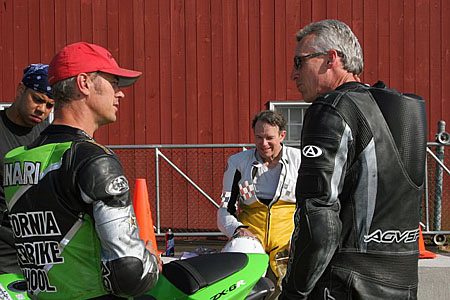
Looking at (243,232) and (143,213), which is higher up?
(243,232)

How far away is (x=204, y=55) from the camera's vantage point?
38.6 feet

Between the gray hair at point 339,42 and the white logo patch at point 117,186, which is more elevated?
the gray hair at point 339,42

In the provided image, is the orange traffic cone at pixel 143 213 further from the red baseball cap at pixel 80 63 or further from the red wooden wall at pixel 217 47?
the red baseball cap at pixel 80 63

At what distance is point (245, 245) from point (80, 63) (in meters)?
2.06

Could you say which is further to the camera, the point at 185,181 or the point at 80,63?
the point at 185,181

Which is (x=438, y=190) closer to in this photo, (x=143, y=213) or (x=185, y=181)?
(x=185, y=181)

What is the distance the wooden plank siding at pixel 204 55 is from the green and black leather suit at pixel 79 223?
8879mm

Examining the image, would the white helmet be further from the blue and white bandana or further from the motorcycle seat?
the blue and white bandana

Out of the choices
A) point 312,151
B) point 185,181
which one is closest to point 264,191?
point 312,151

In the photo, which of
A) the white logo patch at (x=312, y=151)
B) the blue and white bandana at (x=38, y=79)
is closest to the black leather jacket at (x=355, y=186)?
the white logo patch at (x=312, y=151)

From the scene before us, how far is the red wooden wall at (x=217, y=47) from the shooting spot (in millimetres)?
11625

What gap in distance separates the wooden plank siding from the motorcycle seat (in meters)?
8.12

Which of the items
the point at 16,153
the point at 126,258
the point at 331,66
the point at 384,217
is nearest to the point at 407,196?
the point at 384,217

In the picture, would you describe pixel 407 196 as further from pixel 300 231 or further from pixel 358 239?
pixel 300 231
